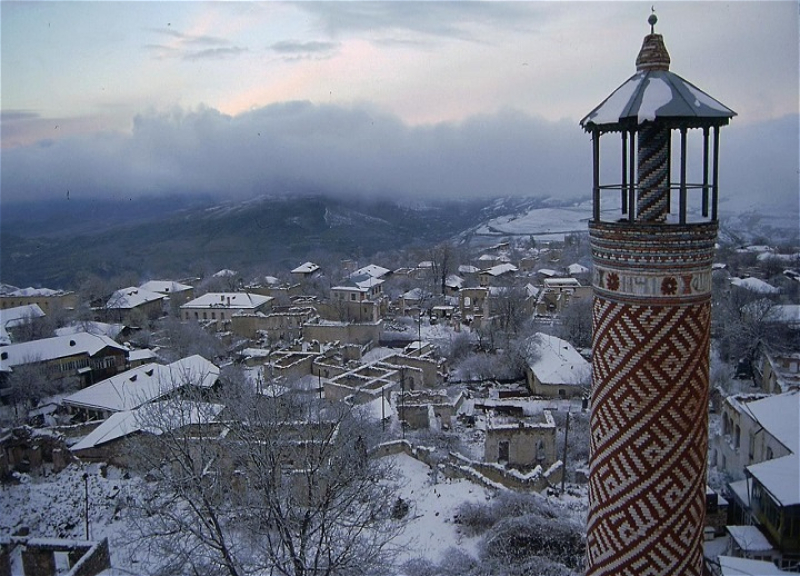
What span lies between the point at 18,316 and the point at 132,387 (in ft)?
83.9

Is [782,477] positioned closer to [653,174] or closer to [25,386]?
[653,174]

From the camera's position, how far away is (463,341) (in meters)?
37.6

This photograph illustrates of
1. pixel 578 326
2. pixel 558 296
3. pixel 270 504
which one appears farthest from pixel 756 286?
pixel 270 504

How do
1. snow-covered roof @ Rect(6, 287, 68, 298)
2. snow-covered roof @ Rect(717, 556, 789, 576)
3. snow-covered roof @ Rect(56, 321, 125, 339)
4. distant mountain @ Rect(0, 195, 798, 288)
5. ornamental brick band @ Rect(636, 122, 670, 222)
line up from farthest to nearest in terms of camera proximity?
1. distant mountain @ Rect(0, 195, 798, 288)
2. snow-covered roof @ Rect(6, 287, 68, 298)
3. snow-covered roof @ Rect(56, 321, 125, 339)
4. snow-covered roof @ Rect(717, 556, 789, 576)
5. ornamental brick band @ Rect(636, 122, 670, 222)

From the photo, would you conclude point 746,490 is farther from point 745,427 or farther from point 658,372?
point 658,372

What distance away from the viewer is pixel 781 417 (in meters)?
17.5

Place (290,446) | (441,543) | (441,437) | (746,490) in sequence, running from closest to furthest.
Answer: (290,446), (441,543), (746,490), (441,437)

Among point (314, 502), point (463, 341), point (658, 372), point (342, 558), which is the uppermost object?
point (658, 372)

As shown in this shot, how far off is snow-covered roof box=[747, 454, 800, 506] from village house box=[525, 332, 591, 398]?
1306 cm

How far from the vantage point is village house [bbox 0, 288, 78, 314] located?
56688mm

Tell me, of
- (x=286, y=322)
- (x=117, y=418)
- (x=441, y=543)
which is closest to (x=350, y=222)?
(x=286, y=322)

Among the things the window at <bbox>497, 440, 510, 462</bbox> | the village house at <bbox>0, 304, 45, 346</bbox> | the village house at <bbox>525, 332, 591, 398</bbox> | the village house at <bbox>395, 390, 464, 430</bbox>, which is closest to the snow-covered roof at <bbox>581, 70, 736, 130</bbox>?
the window at <bbox>497, 440, 510, 462</bbox>

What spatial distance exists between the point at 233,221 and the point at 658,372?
142 metres

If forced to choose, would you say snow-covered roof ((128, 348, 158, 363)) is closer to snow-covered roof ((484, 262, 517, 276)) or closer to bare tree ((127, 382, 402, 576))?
bare tree ((127, 382, 402, 576))
